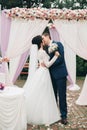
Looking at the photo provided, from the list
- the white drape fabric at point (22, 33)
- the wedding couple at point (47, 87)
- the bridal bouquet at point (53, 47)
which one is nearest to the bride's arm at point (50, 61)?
the wedding couple at point (47, 87)

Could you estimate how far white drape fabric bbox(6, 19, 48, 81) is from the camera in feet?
27.2

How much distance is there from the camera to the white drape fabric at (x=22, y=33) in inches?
327

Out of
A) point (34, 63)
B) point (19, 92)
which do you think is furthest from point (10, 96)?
point (34, 63)

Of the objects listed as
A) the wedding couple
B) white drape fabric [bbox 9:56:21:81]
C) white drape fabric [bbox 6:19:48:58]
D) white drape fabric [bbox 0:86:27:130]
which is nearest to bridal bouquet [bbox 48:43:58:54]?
the wedding couple

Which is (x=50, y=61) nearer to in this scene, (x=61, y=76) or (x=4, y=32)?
(x=61, y=76)

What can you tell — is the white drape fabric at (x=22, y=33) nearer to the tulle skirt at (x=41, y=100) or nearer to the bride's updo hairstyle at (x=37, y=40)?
the bride's updo hairstyle at (x=37, y=40)

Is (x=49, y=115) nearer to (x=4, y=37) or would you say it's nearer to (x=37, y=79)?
(x=37, y=79)

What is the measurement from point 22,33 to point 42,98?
2.51 meters

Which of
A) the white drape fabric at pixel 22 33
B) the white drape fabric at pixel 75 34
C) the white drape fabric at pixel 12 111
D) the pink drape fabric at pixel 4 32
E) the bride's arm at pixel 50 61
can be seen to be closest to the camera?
the white drape fabric at pixel 12 111

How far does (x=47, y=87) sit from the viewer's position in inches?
250

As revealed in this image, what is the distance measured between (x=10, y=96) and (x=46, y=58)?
1234mm

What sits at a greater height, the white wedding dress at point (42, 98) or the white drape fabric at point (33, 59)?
the white drape fabric at point (33, 59)

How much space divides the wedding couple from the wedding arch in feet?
5.55

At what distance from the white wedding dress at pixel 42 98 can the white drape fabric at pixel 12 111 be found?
2.00ft
